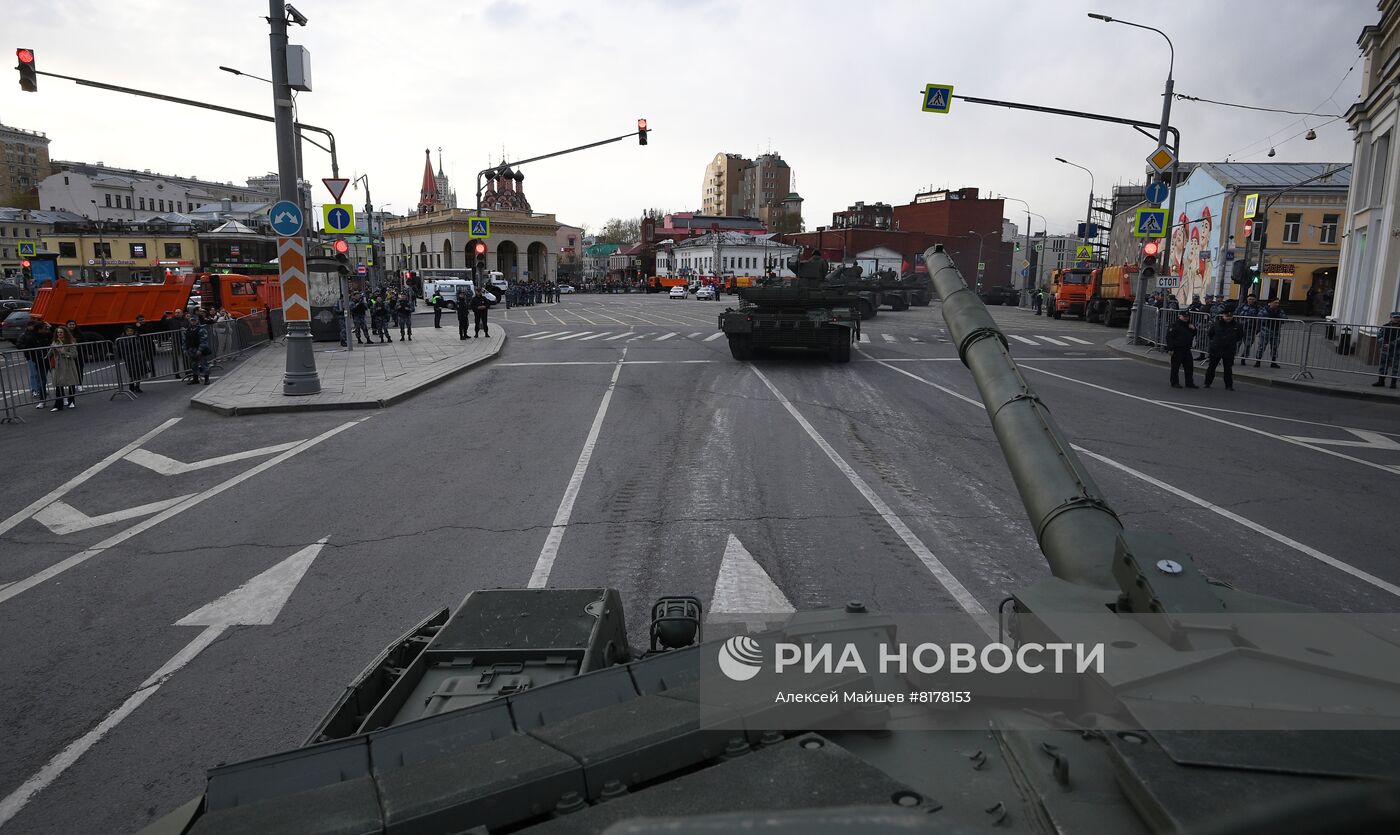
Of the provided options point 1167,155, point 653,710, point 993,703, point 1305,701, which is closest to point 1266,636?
point 1305,701

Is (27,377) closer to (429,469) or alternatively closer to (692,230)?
(429,469)

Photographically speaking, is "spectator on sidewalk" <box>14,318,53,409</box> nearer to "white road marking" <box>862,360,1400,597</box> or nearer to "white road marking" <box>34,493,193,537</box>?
"white road marking" <box>34,493,193,537</box>

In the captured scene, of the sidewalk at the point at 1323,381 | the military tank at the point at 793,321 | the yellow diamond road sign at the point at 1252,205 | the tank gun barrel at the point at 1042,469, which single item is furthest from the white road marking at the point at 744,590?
the yellow diamond road sign at the point at 1252,205

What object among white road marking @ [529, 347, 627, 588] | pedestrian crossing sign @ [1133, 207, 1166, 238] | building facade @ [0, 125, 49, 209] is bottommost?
white road marking @ [529, 347, 627, 588]

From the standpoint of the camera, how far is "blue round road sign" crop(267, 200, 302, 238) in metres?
14.3

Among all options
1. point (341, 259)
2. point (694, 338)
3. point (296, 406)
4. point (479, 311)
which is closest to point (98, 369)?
point (296, 406)

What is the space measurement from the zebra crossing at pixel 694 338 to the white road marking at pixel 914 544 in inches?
611

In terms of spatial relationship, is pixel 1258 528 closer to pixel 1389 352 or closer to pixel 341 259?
pixel 1389 352

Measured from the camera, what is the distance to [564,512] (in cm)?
796

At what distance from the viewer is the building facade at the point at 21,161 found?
381ft

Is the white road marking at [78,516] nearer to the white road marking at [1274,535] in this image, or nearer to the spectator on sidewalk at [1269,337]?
the white road marking at [1274,535]

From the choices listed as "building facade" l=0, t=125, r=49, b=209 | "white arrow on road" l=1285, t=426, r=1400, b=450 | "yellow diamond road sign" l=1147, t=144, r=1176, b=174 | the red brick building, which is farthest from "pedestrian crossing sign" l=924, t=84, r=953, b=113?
"building facade" l=0, t=125, r=49, b=209

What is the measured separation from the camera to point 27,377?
A: 47.5 feet

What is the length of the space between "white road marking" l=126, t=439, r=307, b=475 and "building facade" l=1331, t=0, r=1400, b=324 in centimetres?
2511
